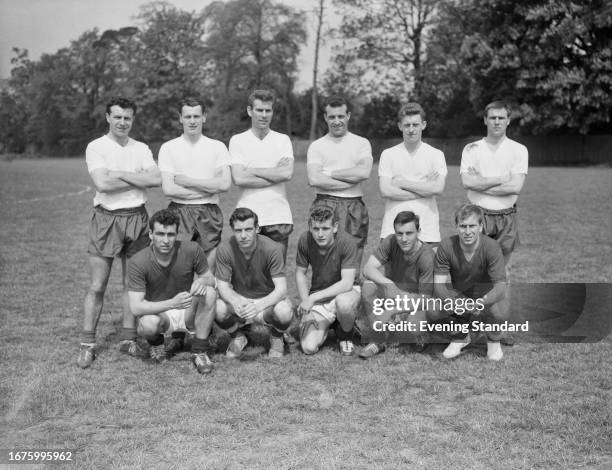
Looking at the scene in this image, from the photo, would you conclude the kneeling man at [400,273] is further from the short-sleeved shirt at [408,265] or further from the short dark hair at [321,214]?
the short dark hair at [321,214]

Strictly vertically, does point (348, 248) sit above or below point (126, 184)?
below

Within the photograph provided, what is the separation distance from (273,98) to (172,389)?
2.50 meters

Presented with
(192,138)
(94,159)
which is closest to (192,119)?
(192,138)

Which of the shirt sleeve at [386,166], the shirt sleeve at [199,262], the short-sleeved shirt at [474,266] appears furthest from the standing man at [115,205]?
the short-sleeved shirt at [474,266]

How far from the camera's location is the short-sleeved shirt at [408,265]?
5.36 metres

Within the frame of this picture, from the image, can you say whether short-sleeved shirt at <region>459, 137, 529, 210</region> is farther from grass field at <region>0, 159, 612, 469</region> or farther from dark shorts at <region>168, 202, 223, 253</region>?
dark shorts at <region>168, 202, 223, 253</region>

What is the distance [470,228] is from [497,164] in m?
0.93

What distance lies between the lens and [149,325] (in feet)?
16.8

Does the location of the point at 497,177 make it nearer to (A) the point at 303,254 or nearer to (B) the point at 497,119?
(B) the point at 497,119

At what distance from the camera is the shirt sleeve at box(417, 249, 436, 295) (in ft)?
17.5

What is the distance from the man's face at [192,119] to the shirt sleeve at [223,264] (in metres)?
0.99

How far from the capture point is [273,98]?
5582 millimetres

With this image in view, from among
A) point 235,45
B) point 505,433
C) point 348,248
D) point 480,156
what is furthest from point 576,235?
point 235,45

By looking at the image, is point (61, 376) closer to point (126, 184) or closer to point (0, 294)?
point (126, 184)
